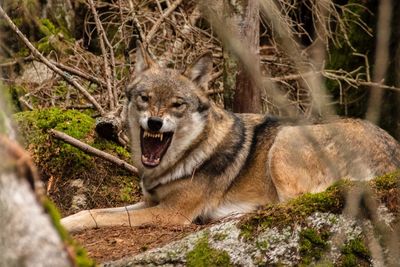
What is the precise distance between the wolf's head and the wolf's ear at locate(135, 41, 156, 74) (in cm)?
3

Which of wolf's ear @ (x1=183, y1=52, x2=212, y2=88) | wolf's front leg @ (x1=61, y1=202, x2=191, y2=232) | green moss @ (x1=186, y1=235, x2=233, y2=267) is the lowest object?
wolf's front leg @ (x1=61, y1=202, x2=191, y2=232)

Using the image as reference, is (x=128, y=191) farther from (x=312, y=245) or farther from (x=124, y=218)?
(x=312, y=245)

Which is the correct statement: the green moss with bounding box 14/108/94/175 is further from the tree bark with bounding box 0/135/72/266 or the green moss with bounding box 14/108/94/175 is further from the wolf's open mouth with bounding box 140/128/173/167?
the tree bark with bounding box 0/135/72/266

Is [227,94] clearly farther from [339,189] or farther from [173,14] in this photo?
[339,189]

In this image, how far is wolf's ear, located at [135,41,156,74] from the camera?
22.7 feet

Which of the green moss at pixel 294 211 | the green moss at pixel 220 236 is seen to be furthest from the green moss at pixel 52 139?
the green moss at pixel 294 211

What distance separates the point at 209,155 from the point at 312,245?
2.19 m

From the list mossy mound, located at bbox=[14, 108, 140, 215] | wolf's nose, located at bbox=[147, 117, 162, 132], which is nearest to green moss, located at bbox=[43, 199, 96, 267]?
wolf's nose, located at bbox=[147, 117, 162, 132]

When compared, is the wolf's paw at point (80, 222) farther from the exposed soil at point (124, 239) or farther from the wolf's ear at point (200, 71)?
the wolf's ear at point (200, 71)

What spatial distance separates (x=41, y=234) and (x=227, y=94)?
6.19 metres

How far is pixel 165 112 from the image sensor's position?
6414 mm

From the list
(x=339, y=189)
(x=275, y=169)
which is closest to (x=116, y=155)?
(x=275, y=169)

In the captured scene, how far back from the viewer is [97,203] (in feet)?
24.0

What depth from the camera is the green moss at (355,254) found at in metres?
4.61
